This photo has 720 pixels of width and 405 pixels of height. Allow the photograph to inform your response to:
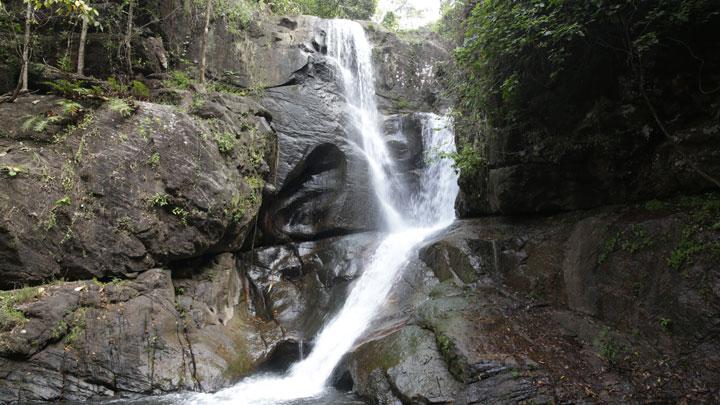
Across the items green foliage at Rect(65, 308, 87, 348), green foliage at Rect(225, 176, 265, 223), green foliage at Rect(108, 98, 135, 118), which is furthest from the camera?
green foliage at Rect(225, 176, 265, 223)

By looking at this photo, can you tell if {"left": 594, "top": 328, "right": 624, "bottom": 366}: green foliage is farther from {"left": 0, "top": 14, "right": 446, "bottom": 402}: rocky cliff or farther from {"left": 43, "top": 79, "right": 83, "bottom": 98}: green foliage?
{"left": 43, "top": 79, "right": 83, "bottom": 98}: green foliage

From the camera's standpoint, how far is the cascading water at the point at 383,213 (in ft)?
25.4

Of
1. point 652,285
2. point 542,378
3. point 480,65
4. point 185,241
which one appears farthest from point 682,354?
point 185,241

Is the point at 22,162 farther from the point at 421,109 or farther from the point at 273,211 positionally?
the point at 421,109

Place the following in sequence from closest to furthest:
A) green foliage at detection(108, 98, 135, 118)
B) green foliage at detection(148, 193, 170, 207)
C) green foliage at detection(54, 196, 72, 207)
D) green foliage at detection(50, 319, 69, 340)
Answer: green foliage at detection(50, 319, 69, 340), green foliage at detection(54, 196, 72, 207), green foliage at detection(148, 193, 170, 207), green foliage at detection(108, 98, 135, 118)

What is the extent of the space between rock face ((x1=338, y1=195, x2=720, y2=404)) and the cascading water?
121 centimetres

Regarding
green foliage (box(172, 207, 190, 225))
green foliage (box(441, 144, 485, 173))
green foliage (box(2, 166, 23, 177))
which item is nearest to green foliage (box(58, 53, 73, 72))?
green foliage (box(2, 166, 23, 177))

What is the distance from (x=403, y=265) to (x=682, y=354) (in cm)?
590

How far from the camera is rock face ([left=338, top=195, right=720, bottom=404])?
5008 millimetres

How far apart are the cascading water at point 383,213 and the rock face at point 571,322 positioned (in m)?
1.21

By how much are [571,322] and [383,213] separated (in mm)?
8120

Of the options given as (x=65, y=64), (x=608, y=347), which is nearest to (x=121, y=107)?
(x=65, y=64)

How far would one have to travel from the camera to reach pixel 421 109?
58.5 feet

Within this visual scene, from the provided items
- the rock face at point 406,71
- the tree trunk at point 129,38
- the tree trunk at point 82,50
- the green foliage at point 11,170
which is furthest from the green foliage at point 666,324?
the tree trunk at point 82,50
